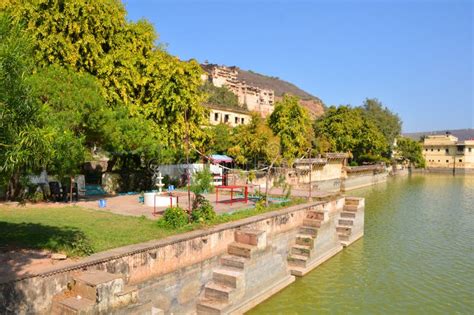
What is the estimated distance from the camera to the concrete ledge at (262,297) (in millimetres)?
12133

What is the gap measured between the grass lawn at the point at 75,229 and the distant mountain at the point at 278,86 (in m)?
113

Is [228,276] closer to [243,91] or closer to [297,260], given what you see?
[297,260]

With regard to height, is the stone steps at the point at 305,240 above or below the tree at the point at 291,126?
below

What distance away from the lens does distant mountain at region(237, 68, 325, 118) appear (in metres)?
134

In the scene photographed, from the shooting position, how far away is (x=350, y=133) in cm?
5878

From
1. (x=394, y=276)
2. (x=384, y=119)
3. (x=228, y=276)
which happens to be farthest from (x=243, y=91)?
(x=228, y=276)

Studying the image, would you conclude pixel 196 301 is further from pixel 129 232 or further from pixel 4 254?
pixel 4 254

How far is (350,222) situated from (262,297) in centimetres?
1000

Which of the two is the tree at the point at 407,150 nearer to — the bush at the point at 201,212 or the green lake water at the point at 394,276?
the green lake water at the point at 394,276

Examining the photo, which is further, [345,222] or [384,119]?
[384,119]

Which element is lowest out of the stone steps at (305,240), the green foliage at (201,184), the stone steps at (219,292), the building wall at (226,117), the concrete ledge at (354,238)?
the concrete ledge at (354,238)

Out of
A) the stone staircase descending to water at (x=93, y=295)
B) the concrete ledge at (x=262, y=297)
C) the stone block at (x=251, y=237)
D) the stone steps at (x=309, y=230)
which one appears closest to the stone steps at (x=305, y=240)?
the stone steps at (x=309, y=230)

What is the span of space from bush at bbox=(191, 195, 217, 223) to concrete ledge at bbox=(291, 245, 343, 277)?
4318 mm

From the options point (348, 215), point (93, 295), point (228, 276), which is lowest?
point (228, 276)
